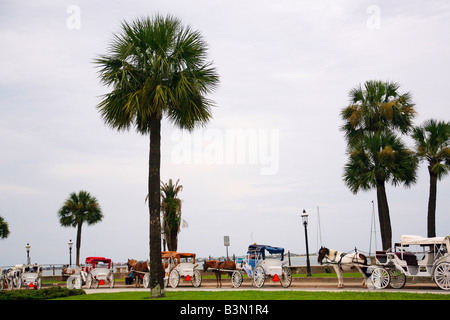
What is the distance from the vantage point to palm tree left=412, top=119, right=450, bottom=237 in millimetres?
31297

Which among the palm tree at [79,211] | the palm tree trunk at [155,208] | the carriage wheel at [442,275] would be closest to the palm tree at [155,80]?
the palm tree trunk at [155,208]

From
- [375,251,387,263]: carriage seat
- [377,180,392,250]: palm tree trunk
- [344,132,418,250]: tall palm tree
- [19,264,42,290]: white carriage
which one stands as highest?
[344,132,418,250]: tall palm tree

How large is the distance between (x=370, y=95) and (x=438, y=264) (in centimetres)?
1983

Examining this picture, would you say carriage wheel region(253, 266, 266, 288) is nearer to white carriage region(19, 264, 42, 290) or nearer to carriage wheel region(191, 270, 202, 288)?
carriage wheel region(191, 270, 202, 288)

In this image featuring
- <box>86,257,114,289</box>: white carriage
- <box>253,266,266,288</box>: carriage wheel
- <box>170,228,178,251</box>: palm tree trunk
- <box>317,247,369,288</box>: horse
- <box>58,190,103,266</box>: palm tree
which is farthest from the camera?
<box>58,190,103,266</box>: palm tree

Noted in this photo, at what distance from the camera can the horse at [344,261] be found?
72.9ft

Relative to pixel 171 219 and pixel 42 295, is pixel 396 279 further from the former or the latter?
pixel 171 219

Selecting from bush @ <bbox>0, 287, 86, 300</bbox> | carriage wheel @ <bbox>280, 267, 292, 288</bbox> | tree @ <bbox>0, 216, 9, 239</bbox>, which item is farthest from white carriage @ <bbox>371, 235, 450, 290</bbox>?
tree @ <bbox>0, 216, 9, 239</bbox>

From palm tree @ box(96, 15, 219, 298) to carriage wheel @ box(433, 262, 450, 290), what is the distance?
434 inches

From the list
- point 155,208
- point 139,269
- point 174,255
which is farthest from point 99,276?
point 155,208

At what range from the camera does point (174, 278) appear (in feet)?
95.6
